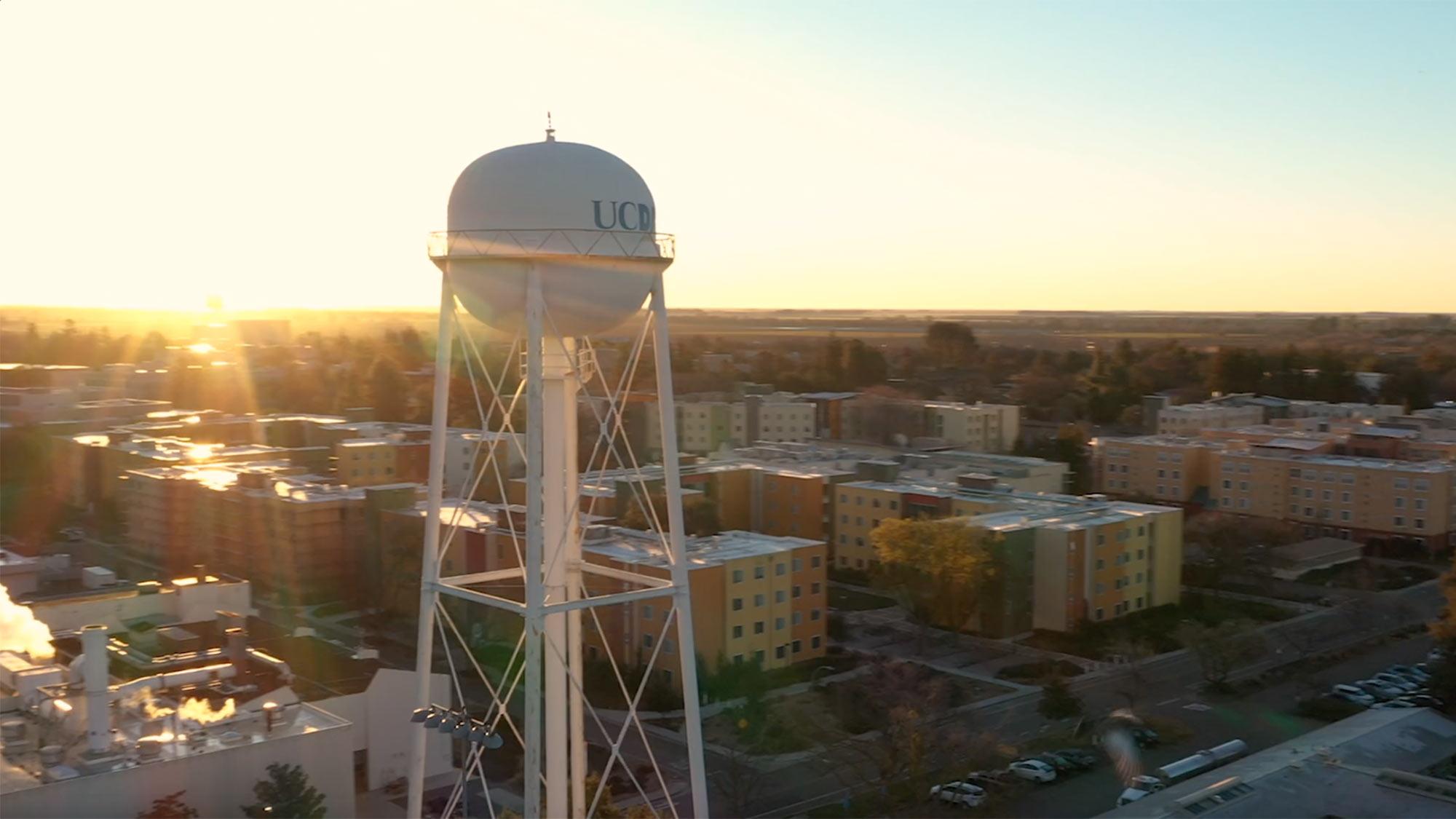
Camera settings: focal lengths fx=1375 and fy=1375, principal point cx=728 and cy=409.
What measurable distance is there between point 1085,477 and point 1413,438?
690cm

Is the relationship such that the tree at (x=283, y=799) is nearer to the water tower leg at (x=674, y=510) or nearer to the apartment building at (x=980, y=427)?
the water tower leg at (x=674, y=510)

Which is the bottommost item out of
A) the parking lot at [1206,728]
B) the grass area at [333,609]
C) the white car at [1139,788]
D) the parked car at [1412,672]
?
the grass area at [333,609]

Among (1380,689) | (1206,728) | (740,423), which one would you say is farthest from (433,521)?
(740,423)

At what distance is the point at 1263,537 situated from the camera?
2342 centimetres

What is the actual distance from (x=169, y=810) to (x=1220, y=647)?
39.6 feet

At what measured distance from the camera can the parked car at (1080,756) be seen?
45.5 ft

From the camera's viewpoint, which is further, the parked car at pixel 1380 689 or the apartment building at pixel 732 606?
the apartment building at pixel 732 606

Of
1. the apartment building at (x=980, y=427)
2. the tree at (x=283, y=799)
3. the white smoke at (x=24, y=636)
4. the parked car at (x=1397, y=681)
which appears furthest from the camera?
the apartment building at (x=980, y=427)

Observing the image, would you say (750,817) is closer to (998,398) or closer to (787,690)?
(787,690)

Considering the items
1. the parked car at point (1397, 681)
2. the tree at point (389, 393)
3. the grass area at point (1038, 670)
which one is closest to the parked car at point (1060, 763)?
the grass area at point (1038, 670)

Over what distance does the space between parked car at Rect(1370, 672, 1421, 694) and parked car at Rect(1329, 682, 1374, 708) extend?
45 centimetres

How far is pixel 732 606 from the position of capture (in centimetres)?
1706

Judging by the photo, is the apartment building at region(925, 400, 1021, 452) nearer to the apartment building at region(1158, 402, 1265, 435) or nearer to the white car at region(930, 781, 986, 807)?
the apartment building at region(1158, 402, 1265, 435)

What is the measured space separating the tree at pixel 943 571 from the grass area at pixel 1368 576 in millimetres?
7369
